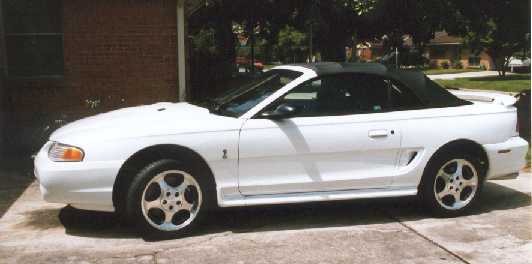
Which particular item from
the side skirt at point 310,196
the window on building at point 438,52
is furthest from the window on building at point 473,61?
the side skirt at point 310,196

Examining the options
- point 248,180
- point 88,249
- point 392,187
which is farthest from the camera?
point 392,187

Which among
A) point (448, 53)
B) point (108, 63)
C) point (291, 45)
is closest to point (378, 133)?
point (108, 63)

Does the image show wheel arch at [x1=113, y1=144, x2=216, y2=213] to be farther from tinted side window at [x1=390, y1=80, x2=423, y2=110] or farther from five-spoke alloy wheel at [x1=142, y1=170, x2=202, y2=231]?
tinted side window at [x1=390, y1=80, x2=423, y2=110]

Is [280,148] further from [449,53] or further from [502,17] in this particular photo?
[449,53]

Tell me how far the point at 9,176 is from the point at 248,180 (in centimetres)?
396

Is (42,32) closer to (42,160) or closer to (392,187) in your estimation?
(42,160)

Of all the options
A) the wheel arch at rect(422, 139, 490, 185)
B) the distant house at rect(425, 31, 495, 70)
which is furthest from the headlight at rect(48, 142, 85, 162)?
the distant house at rect(425, 31, 495, 70)

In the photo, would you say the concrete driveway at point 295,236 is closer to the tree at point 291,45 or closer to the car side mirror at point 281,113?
the car side mirror at point 281,113

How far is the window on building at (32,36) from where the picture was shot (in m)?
10.3

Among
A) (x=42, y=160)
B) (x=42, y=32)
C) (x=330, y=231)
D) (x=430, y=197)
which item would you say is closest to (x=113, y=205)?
(x=42, y=160)

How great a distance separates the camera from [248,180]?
5.59 metres

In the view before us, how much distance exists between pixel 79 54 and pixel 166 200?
5.68 m

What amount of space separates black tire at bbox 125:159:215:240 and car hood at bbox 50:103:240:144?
29cm

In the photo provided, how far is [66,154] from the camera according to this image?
531 centimetres
